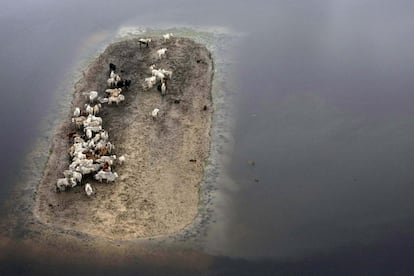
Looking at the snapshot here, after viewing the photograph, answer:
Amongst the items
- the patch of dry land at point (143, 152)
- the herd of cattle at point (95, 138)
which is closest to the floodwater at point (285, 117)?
the patch of dry land at point (143, 152)

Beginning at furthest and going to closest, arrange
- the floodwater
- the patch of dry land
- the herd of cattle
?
1. the herd of cattle
2. the patch of dry land
3. the floodwater

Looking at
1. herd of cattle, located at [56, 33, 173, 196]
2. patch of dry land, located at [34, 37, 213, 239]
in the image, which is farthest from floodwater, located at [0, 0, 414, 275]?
herd of cattle, located at [56, 33, 173, 196]

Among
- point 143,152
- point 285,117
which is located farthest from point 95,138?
point 285,117

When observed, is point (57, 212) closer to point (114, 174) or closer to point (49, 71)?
point (114, 174)

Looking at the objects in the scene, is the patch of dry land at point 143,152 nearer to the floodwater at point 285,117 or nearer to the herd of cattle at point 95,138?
the herd of cattle at point 95,138

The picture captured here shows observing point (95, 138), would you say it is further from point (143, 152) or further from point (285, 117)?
point (285, 117)

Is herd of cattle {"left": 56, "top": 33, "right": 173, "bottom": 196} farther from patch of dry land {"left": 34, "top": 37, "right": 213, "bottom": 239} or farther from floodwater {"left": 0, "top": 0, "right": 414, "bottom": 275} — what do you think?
floodwater {"left": 0, "top": 0, "right": 414, "bottom": 275}
